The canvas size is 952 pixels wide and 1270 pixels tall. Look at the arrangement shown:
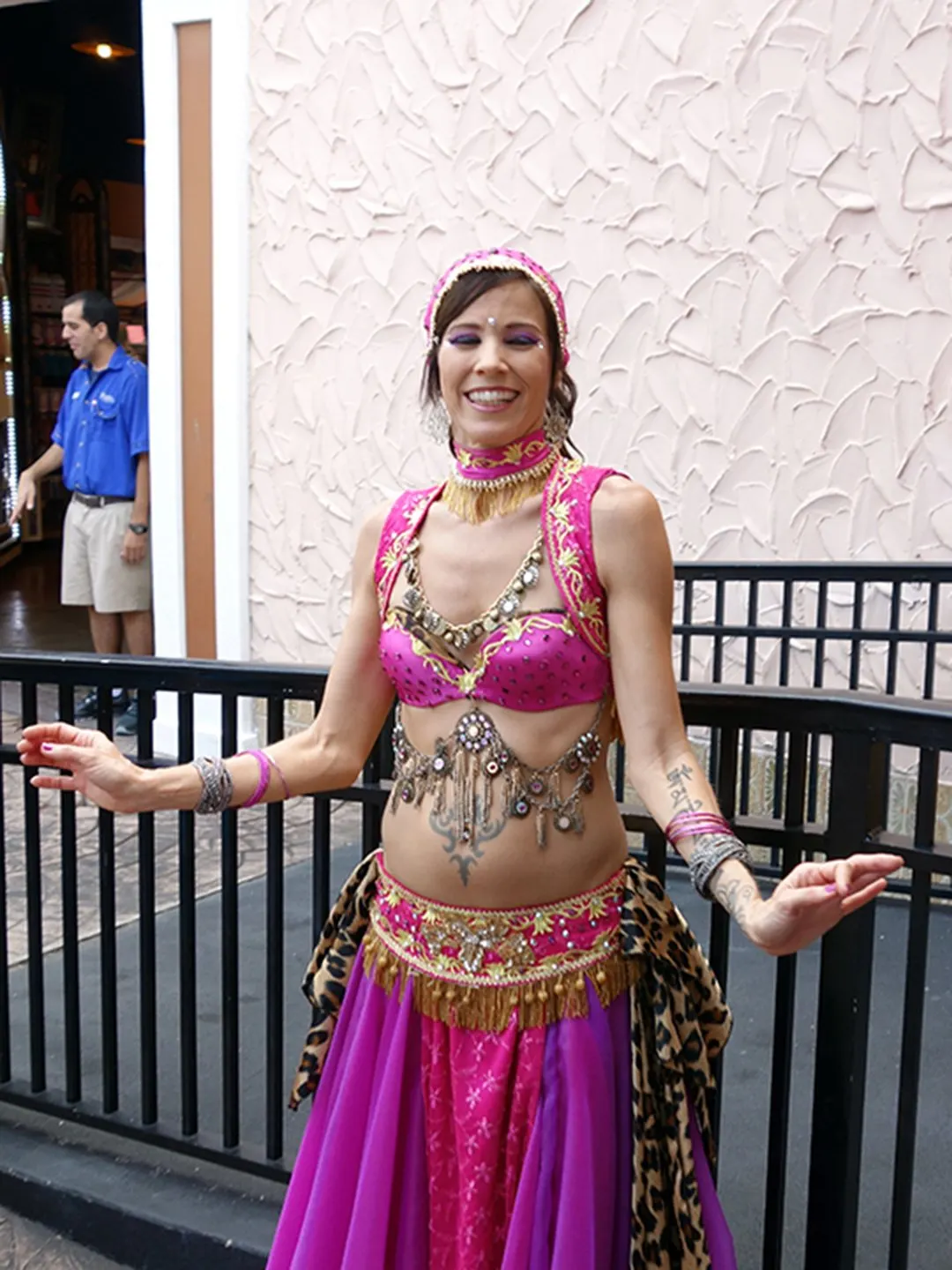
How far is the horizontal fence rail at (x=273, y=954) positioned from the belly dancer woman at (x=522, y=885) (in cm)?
25

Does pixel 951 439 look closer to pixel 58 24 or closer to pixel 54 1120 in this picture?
pixel 54 1120

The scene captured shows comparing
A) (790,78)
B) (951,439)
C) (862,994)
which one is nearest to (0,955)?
(862,994)

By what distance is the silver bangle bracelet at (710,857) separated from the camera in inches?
67.7

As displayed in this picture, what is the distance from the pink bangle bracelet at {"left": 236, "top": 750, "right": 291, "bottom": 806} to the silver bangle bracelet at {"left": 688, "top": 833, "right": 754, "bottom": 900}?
67cm

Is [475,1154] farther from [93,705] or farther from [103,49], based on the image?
[103,49]

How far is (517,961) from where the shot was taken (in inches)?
73.3

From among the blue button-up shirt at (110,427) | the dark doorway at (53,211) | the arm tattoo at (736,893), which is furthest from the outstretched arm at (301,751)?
the dark doorway at (53,211)

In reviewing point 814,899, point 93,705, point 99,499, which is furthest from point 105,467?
point 814,899

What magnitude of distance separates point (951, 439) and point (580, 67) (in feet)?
6.67

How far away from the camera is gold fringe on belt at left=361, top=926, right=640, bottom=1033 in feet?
6.06

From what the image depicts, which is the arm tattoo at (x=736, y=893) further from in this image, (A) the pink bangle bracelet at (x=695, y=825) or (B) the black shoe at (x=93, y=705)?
(B) the black shoe at (x=93, y=705)

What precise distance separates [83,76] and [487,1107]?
Answer: 12930mm

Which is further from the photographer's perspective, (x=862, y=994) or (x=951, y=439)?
(x=951, y=439)

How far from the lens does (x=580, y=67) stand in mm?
5086
